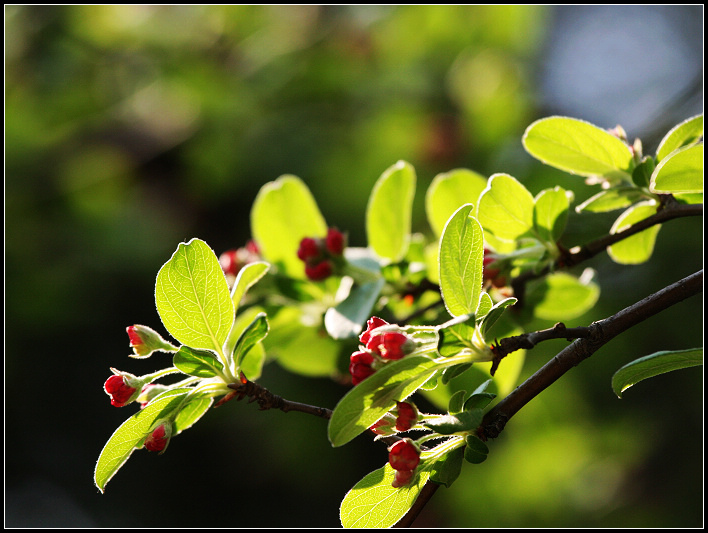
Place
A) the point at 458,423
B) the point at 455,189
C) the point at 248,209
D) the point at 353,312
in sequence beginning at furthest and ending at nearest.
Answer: the point at 248,209 < the point at 455,189 < the point at 353,312 < the point at 458,423

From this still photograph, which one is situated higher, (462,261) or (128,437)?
(462,261)

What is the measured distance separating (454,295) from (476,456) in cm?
19

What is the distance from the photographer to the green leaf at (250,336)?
88 cm

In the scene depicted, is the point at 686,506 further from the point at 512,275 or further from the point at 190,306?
the point at 190,306

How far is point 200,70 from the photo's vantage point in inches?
121

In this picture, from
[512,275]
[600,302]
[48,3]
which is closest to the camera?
[512,275]

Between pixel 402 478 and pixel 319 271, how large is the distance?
518mm

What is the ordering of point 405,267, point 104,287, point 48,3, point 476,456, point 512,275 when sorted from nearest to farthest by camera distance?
1. point 476,456
2. point 512,275
3. point 405,267
4. point 104,287
5. point 48,3

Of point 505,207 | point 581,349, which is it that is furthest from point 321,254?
point 581,349

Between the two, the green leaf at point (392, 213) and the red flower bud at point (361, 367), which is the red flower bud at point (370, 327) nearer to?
the red flower bud at point (361, 367)

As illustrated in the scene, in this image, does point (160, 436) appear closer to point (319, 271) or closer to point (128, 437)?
point (128, 437)

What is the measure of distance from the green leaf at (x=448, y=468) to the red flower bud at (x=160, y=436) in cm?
32

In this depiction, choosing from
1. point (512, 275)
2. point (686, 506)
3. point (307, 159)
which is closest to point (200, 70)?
point (307, 159)

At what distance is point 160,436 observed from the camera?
83 cm
